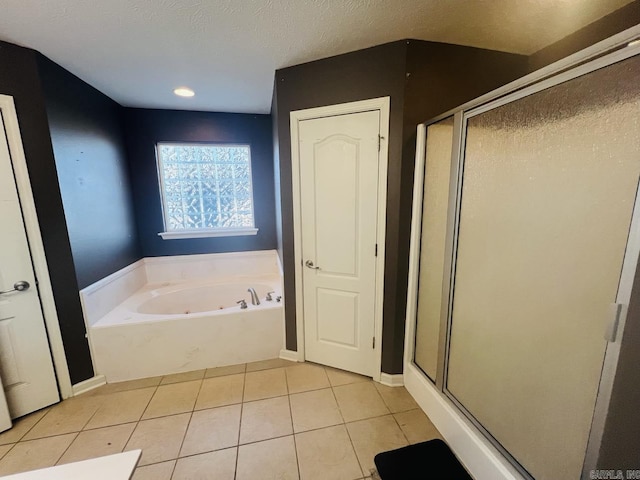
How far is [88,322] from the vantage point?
1986 mm

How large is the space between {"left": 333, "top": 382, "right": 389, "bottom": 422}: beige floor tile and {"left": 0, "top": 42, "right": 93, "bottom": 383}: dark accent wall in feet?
6.41

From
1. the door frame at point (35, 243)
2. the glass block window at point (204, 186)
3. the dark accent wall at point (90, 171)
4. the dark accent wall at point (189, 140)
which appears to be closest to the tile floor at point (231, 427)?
the door frame at point (35, 243)

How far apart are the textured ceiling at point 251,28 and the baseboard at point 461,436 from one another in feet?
7.28

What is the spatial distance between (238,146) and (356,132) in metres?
1.90

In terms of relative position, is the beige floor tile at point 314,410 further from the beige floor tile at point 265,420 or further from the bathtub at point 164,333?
the bathtub at point 164,333

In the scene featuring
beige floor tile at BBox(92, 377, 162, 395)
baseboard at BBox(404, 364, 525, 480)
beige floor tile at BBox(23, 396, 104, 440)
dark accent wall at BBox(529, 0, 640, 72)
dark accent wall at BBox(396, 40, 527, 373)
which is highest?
dark accent wall at BBox(529, 0, 640, 72)

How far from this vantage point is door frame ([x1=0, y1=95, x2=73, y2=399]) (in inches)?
63.1

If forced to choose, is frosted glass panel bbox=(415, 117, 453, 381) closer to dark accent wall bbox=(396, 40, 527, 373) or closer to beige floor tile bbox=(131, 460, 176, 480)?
dark accent wall bbox=(396, 40, 527, 373)

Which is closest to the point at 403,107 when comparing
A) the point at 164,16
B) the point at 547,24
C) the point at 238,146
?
the point at 547,24

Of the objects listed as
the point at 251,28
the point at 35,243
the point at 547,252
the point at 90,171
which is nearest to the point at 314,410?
the point at 547,252

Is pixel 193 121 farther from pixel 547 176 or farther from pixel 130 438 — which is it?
pixel 547 176

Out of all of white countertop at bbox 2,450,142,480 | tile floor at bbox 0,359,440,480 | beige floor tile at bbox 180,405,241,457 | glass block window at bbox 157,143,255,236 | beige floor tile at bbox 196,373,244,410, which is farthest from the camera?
glass block window at bbox 157,143,255,236

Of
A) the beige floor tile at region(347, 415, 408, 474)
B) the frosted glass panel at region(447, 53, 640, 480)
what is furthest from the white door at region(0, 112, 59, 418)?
the frosted glass panel at region(447, 53, 640, 480)

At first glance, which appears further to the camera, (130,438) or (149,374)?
(149,374)
